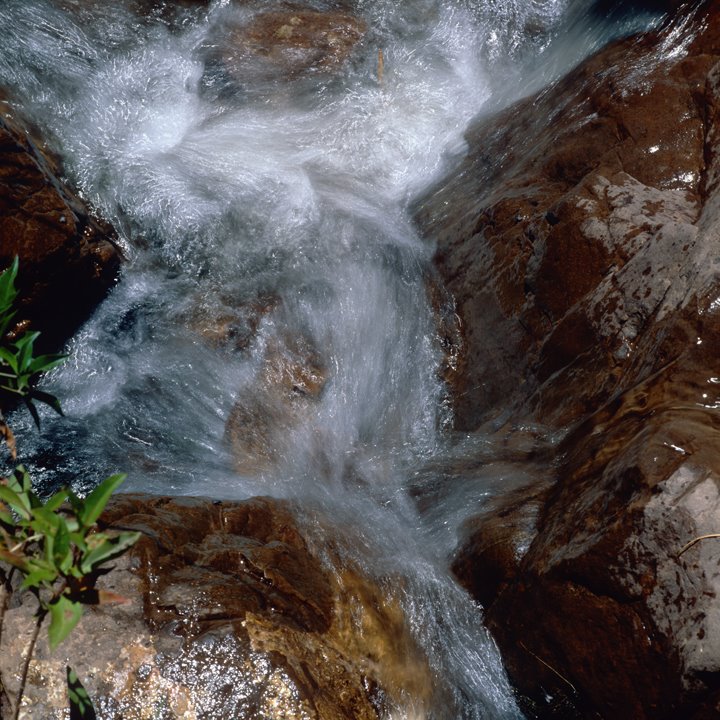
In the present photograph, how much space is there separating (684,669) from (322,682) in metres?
1.19

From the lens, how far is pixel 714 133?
4301 millimetres

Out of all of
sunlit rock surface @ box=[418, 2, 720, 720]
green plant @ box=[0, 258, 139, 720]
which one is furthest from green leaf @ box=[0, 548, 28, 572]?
sunlit rock surface @ box=[418, 2, 720, 720]

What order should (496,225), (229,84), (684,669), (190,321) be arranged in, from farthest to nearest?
(229,84) < (190,321) < (496,225) < (684,669)

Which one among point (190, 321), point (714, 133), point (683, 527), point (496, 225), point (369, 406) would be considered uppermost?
point (714, 133)

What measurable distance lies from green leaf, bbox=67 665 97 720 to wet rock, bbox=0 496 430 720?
0.13 feet

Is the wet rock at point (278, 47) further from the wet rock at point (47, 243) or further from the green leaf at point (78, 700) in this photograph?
the green leaf at point (78, 700)

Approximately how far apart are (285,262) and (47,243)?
155cm

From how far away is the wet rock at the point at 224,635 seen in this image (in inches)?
92.9

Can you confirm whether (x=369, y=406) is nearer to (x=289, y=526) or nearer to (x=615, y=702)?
(x=289, y=526)

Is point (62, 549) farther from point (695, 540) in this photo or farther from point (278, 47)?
point (278, 47)

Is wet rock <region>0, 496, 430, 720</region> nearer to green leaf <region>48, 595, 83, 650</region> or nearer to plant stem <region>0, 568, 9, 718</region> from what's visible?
plant stem <region>0, 568, 9, 718</region>

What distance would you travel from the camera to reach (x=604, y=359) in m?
3.73

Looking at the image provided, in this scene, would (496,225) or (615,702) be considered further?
(496,225)

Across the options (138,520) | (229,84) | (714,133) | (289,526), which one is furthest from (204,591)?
(229,84)
